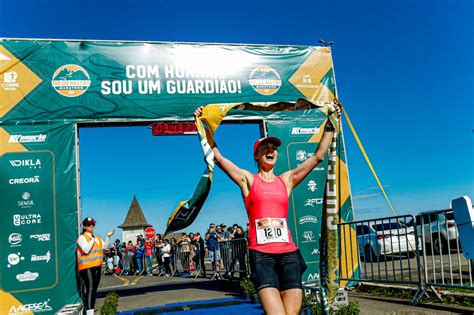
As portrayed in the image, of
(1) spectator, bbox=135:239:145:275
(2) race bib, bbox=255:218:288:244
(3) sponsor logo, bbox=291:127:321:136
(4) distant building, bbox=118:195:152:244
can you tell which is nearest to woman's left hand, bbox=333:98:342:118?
(2) race bib, bbox=255:218:288:244

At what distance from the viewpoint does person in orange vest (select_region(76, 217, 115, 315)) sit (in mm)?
8242

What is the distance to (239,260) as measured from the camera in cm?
1305

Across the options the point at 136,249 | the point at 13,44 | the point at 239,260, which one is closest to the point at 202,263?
the point at 239,260

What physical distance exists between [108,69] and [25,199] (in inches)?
131

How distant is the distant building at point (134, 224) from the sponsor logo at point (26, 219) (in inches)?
2071

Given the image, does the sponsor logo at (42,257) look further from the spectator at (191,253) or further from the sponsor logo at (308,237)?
the spectator at (191,253)

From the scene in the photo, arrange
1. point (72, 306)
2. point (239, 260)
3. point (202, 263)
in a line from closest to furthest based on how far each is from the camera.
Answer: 1. point (72, 306)
2. point (239, 260)
3. point (202, 263)

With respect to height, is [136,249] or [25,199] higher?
[25,199]

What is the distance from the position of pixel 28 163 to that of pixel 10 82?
69.2 inches

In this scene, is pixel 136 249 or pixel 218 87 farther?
pixel 136 249

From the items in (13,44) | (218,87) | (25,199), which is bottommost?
(25,199)

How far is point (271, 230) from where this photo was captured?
4031mm

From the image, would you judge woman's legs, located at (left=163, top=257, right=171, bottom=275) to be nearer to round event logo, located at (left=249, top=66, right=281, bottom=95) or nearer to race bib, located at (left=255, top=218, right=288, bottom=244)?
Result: round event logo, located at (left=249, top=66, right=281, bottom=95)

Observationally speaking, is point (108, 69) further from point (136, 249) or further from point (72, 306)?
point (136, 249)
